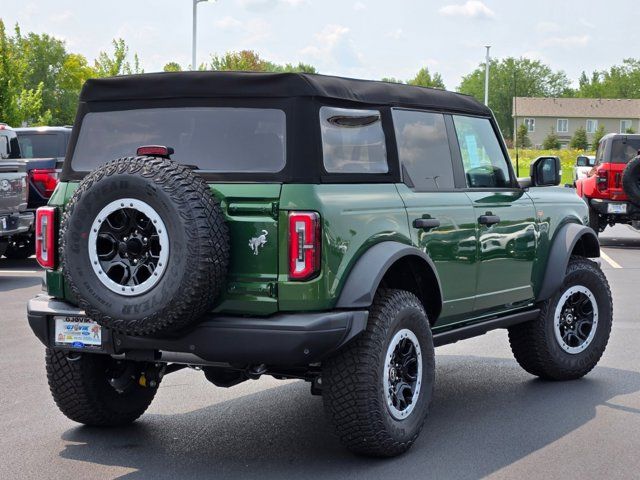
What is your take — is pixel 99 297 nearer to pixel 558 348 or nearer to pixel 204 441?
pixel 204 441

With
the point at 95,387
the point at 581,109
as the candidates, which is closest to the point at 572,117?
the point at 581,109

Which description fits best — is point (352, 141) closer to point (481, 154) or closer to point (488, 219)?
point (488, 219)

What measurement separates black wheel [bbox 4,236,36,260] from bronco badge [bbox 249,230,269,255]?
1230 centimetres

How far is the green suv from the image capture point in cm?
→ 516

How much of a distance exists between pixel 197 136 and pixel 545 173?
9.43 ft

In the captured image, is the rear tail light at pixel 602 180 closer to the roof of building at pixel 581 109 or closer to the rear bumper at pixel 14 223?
the rear bumper at pixel 14 223

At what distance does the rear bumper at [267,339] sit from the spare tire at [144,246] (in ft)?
0.39

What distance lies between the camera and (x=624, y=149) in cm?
2038

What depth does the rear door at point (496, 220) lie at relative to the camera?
22.3 feet

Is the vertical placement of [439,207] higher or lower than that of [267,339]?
higher

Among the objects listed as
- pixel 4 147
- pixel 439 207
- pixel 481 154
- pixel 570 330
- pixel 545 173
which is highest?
pixel 4 147

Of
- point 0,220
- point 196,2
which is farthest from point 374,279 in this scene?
point 196,2

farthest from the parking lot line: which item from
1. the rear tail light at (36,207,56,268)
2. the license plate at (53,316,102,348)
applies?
the license plate at (53,316,102,348)

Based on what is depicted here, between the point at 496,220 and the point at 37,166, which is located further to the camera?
the point at 37,166
